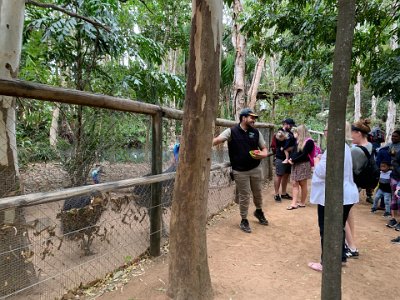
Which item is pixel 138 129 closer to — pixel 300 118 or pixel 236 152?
pixel 236 152

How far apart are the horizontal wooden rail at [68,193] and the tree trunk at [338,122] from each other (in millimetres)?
1808

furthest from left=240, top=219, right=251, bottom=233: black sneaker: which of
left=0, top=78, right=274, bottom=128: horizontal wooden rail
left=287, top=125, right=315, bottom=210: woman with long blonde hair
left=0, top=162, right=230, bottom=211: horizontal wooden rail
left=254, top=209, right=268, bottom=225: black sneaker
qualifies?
left=0, top=78, right=274, bottom=128: horizontal wooden rail

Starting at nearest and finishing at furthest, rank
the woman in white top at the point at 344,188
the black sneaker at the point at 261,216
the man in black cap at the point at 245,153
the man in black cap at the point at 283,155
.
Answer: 1. the woman in white top at the point at 344,188
2. the man in black cap at the point at 245,153
3. the black sneaker at the point at 261,216
4. the man in black cap at the point at 283,155

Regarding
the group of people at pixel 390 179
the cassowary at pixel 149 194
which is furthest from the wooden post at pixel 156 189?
the group of people at pixel 390 179

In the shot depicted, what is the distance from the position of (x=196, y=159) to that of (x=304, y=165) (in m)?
3.97

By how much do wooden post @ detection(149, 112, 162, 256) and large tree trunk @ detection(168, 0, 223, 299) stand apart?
956 millimetres

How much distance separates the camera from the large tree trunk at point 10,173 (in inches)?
97.9

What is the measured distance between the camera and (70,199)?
2734mm

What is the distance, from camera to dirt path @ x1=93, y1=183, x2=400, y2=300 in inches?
119

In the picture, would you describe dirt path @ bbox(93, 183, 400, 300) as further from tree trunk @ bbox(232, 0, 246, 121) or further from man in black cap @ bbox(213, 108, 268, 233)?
tree trunk @ bbox(232, 0, 246, 121)

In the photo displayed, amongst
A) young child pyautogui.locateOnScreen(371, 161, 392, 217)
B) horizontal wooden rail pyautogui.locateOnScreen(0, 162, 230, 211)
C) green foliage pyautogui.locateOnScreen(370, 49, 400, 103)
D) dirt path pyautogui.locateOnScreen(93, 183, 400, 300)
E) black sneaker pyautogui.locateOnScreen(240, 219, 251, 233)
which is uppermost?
green foliage pyautogui.locateOnScreen(370, 49, 400, 103)

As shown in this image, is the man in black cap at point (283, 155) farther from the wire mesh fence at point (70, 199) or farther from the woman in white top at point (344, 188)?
the wire mesh fence at point (70, 199)

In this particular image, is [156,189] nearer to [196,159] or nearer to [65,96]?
[196,159]

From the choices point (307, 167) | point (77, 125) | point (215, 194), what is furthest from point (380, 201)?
point (77, 125)
